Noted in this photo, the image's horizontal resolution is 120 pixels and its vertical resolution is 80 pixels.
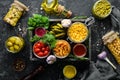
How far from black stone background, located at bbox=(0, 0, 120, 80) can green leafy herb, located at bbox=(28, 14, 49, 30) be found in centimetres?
24

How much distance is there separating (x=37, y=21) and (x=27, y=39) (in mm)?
296

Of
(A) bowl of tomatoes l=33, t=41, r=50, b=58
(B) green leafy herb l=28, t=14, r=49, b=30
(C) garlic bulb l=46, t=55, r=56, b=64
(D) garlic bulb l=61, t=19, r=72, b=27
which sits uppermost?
(B) green leafy herb l=28, t=14, r=49, b=30

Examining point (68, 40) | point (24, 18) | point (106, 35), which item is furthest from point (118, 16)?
point (24, 18)

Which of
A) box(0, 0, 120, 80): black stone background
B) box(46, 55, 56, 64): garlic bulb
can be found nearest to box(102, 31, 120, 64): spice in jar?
box(0, 0, 120, 80): black stone background

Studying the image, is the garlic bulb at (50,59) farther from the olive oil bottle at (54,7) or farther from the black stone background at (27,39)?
the olive oil bottle at (54,7)

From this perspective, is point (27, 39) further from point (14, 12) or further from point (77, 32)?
point (77, 32)

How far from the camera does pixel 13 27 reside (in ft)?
14.6

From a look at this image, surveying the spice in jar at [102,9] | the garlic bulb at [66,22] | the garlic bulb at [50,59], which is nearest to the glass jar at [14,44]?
the garlic bulb at [50,59]

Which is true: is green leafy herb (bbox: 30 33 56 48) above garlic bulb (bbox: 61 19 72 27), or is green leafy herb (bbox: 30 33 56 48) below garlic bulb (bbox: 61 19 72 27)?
below

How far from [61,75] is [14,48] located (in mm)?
435

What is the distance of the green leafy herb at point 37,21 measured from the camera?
4.18 meters

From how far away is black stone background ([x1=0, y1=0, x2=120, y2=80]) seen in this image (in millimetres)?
4406

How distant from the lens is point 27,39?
4426 millimetres

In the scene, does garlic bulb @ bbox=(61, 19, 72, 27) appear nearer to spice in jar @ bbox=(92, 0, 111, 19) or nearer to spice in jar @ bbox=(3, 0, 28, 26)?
spice in jar @ bbox=(92, 0, 111, 19)
